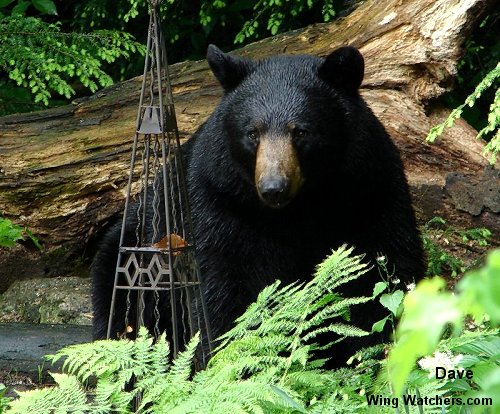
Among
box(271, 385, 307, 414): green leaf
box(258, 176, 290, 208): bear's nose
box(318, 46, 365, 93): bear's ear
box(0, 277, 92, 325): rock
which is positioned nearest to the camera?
box(271, 385, 307, 414): green leaf

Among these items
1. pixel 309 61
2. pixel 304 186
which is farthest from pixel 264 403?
pixel 309 61

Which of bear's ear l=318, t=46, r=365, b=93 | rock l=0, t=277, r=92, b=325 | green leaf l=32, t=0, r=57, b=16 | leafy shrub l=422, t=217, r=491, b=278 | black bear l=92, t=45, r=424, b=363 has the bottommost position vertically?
rock l=0, t=277, r=92, b=325

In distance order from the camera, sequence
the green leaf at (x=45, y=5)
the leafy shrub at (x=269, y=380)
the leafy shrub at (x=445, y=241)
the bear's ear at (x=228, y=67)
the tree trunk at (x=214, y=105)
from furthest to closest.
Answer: the green leaf at (x=45, y=5)
the tree trunk at (x=214, y=105)
the leafy shrub at (x=445, y=241)
the bear's ear at (x=228, y=67)
the leafy shrub at (x=269, y=380)

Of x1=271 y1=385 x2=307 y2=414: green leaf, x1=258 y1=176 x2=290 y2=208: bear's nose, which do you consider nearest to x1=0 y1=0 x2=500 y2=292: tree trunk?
x1=258 y1=176 x2=290 y2=208: bear's nose

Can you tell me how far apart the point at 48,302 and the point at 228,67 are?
3.00 metres

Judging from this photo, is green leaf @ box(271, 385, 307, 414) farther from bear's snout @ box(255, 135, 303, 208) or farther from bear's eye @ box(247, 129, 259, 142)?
bear's eye @ box(247, 129, 259, 142)

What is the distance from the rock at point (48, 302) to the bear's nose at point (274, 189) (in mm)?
3004

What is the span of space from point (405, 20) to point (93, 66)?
8.81ft

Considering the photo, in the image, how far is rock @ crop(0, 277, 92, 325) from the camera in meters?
6.88

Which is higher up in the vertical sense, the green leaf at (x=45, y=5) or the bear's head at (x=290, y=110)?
the green leaf at (x=45, y=5)

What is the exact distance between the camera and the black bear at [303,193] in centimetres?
471

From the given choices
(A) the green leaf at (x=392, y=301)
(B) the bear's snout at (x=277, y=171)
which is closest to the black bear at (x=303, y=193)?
(B) the bear's snout at (x=277, y=171)

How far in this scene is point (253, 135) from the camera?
465 centimetres

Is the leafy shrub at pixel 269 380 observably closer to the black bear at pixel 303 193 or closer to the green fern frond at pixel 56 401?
the green fern frond at pixel 56 401
